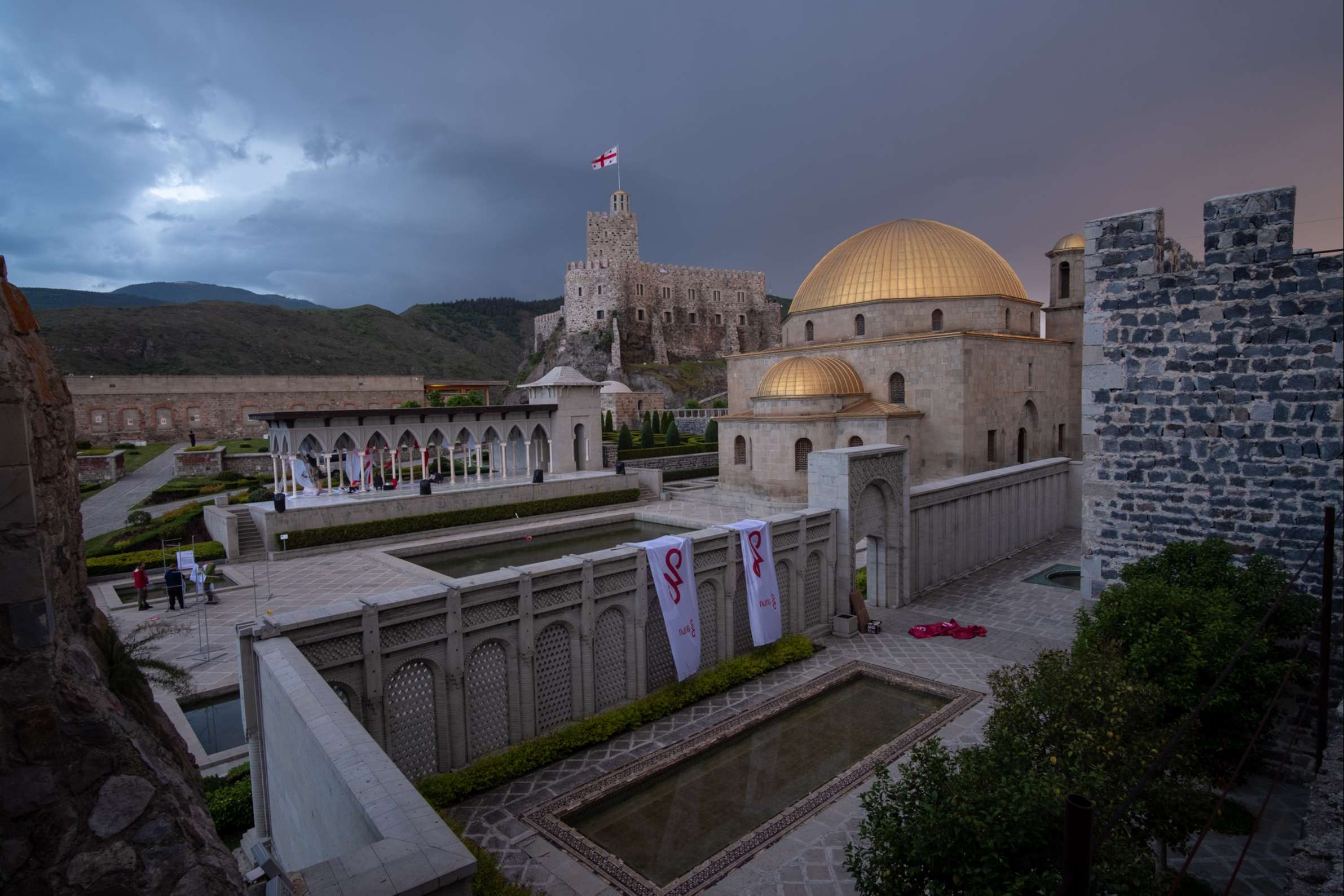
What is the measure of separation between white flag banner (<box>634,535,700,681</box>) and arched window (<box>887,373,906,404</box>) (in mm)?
17561

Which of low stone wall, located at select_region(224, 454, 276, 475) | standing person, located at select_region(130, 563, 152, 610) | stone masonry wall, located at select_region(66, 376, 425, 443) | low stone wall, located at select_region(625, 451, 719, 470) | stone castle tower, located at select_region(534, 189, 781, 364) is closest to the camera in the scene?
standing person, located at select_region(130, 563, 152, 610)

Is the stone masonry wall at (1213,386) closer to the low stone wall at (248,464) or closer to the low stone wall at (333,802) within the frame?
the low stone wall at (333,802)

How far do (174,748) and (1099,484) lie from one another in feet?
33.0

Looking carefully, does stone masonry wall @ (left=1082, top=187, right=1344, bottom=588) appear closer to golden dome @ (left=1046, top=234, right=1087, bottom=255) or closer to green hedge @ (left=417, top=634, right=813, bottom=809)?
green hedge @ (left=417, top=634, right=813, bottom=809)

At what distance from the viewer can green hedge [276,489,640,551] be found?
21.9m

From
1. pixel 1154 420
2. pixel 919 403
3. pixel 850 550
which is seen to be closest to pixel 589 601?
pixel 850 550

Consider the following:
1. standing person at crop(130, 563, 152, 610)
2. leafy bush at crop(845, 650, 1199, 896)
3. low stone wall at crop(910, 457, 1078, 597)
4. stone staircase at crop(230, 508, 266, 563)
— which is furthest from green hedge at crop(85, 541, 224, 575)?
leafy bush at crop(845, 650, 1199, 896)

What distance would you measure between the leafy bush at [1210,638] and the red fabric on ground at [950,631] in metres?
6.04

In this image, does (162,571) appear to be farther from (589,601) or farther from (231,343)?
(231,343)

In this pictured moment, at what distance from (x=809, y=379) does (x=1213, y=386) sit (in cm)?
1738

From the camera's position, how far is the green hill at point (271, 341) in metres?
60.7

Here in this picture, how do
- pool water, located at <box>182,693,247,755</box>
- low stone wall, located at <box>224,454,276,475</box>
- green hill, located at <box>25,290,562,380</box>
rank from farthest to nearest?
green hill, located at <box>25,290,562,380</box> < low stone wall, located at <box>224,454,276,475</box> < pool water, located at <box>182,693,247,755</box>

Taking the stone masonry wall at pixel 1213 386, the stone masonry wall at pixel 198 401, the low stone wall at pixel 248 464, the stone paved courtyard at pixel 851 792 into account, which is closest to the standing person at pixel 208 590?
the stone paved courtyard at pixel 851 792

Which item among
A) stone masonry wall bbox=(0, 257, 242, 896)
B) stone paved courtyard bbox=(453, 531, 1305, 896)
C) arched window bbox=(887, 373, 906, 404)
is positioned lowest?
→ stone paved courtyard bbox=(453, 531, 1305, 896)
